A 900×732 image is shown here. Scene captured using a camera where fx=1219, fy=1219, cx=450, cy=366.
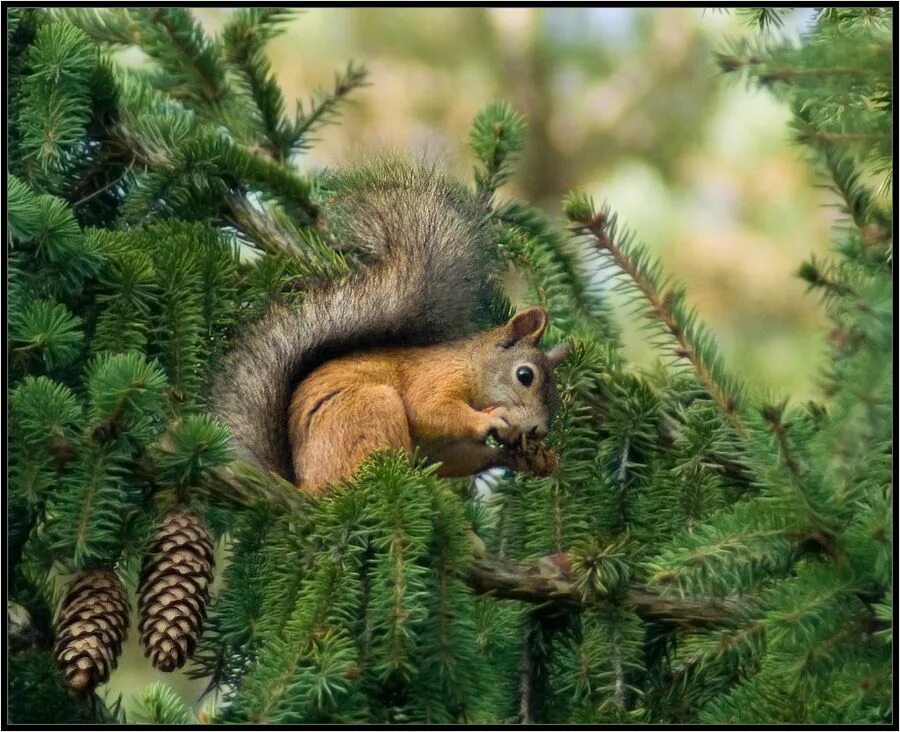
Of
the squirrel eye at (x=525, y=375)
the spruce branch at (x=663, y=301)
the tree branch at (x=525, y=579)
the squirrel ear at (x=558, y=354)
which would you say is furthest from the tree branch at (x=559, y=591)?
the squirrel eye at (x=525, y=375)

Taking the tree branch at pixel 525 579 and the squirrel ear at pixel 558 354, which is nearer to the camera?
the tree branch at pixel 525 579

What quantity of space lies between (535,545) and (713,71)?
29.5 inches

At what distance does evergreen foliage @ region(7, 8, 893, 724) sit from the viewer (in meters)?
1.24

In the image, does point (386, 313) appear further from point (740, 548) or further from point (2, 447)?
point (740, 548)

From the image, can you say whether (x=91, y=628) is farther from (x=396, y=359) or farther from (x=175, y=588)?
(x=396, y=359)

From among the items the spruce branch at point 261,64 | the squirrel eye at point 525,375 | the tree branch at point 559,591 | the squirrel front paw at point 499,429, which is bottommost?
the tree branch at point 559,591

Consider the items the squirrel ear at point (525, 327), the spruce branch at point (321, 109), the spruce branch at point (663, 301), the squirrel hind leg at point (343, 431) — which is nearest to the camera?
the spruce branch at point (663, 301)

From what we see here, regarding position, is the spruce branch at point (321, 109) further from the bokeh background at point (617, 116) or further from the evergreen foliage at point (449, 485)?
the bokeh background at point (617, 116)

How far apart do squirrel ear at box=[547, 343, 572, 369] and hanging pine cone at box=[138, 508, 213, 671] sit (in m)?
0.78

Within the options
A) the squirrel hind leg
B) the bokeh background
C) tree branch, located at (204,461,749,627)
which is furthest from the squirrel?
the bokeh background

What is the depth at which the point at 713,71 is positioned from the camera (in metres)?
1.36

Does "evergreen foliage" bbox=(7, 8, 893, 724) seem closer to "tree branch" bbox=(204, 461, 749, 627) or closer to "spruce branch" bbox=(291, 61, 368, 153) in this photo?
"tree branch" bbox=(204, 461, 749, 627)

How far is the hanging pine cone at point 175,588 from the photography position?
55.5 inches

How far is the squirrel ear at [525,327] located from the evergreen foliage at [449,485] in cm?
8
